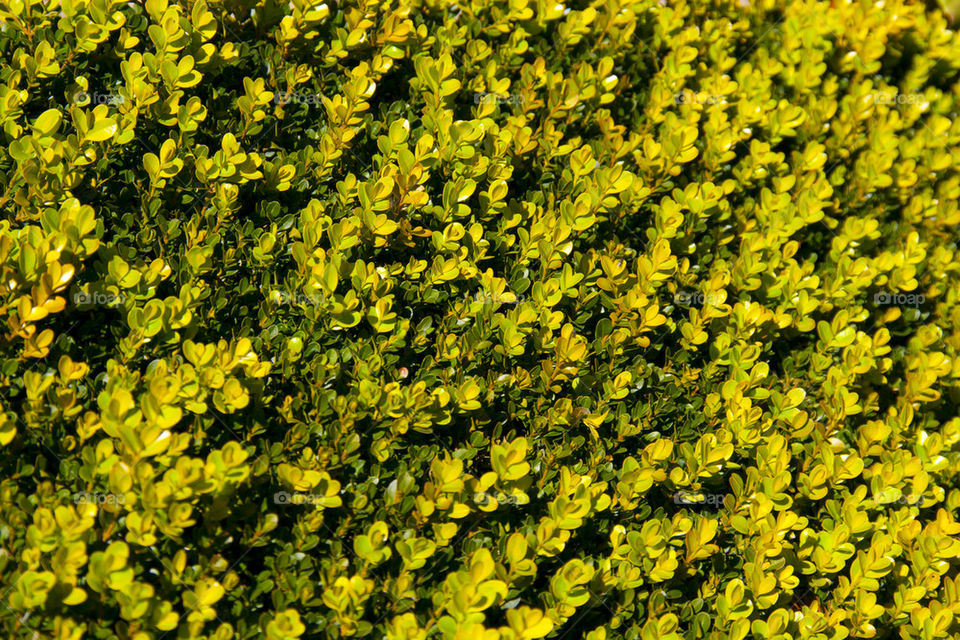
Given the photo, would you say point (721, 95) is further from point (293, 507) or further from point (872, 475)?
point (293, 507)

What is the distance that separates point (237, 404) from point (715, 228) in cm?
208

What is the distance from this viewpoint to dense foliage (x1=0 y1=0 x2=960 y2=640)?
7.13 ft

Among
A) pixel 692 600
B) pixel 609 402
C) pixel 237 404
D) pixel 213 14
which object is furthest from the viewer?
pixel 213 14

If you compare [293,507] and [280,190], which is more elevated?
[280,190]

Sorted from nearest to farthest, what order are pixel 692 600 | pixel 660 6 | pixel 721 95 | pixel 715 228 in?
pixel 692 600 < pixel 715 228 < pixel 721 95 < pixel 660 6

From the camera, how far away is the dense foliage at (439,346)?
2172 mm

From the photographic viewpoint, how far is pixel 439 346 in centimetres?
261

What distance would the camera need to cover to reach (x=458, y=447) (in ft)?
8.38

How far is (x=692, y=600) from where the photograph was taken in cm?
250

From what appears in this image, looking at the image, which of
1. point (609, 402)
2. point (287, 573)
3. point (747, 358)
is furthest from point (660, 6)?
point (287, 573)

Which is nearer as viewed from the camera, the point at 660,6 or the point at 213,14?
the point at 213,14

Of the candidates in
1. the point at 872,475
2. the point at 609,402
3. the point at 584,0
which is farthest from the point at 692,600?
the point at 584,0

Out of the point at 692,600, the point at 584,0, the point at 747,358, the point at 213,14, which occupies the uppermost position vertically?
the point at 213,14

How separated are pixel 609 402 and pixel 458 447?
22.1 inches
